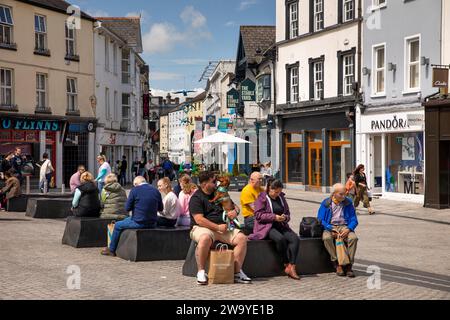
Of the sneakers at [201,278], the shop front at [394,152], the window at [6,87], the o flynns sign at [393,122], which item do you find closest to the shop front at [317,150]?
the shop front at [394,152]

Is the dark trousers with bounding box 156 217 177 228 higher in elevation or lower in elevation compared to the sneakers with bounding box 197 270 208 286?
higher

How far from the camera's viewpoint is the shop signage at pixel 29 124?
1331 inches

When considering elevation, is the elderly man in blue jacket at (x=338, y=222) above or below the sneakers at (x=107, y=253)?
above

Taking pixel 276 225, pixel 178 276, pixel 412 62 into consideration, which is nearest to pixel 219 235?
pixel 178 276

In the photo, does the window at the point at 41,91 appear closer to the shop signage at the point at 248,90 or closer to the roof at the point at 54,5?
the roof at the point at 54,5

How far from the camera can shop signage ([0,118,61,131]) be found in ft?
111

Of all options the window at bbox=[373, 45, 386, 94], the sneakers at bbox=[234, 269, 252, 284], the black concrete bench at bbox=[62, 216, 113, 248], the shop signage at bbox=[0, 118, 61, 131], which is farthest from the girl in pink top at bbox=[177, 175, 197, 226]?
the shop signage at bbox=[0, 118, 61, 131]

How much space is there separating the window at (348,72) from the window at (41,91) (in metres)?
14.8

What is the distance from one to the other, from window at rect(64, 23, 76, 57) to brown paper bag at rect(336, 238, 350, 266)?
29.8 m

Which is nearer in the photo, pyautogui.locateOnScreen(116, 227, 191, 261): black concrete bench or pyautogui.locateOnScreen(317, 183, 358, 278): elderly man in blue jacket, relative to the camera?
pyautogui.locateOnScreen(317, 183, 358, 278): elderly man in blue jacket

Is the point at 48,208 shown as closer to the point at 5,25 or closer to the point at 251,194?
the point at 251,194

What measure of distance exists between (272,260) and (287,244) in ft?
1.06

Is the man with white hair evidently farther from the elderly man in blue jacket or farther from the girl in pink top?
the elderly man in blue jacket

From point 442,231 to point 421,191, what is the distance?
920 centimetres
